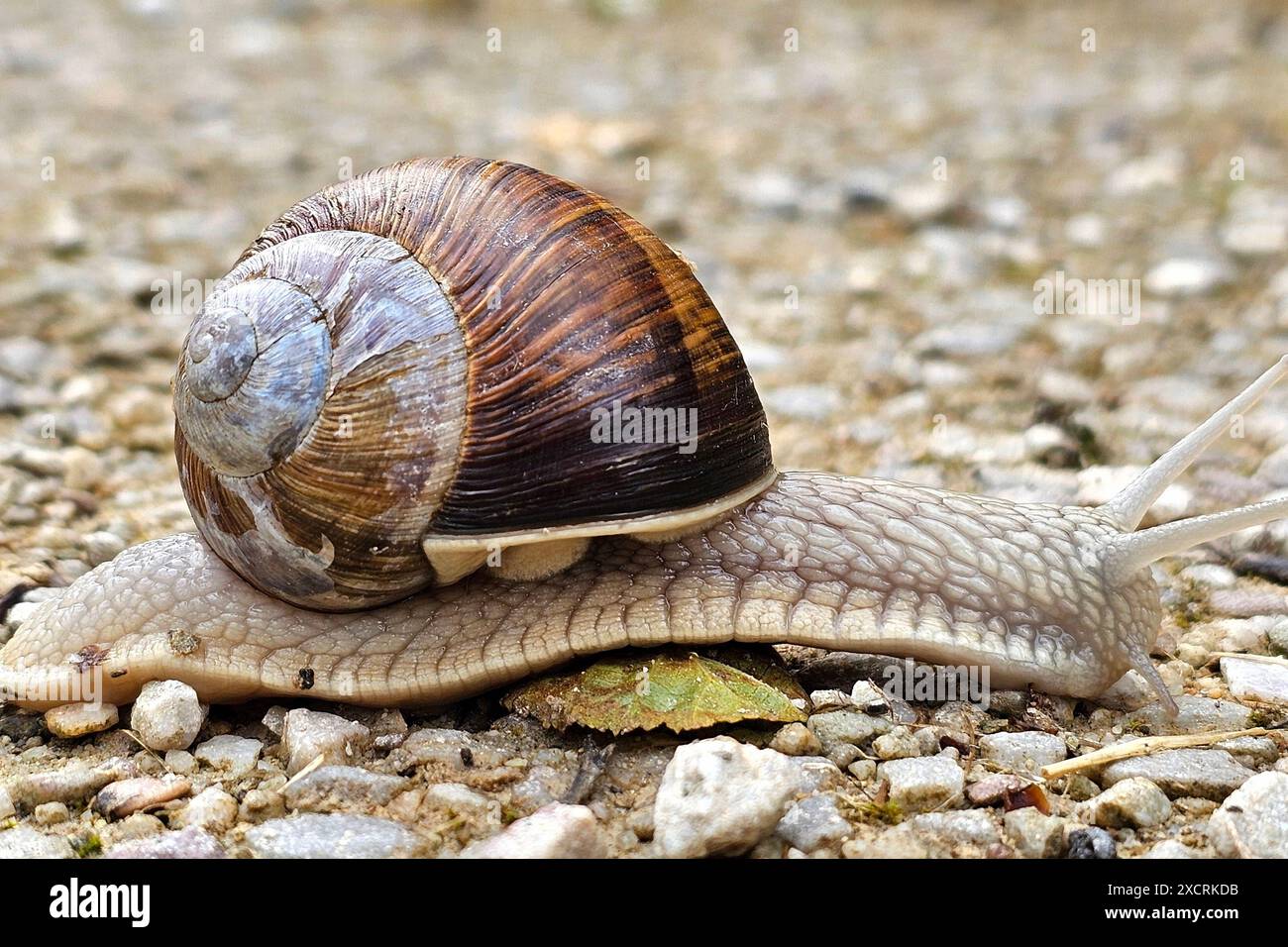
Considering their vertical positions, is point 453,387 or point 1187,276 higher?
point 1187,276

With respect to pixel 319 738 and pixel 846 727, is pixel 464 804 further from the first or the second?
pixel 846 727

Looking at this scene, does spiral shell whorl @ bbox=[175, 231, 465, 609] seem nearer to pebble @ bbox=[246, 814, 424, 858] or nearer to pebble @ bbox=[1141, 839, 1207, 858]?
pebble @ bbox=[246, 814, 424, 858]

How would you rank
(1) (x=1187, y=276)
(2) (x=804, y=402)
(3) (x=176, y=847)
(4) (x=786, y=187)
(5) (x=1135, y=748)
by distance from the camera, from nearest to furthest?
1. (3) (x=176, y=847)
2. (5) (x=1135, y=748)
3. (2) (x=804, y=402)
4. (1) (x=1187, y=276)
5. (4) (x=786, y=187)

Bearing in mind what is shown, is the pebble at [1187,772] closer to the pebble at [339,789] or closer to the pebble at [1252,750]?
the pebble at [1252,750]

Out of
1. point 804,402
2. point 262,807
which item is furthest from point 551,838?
point 804,402

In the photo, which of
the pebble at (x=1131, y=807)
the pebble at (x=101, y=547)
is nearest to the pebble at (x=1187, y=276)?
the pebble at (x=1131, y=807)
